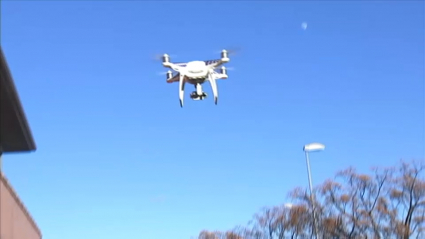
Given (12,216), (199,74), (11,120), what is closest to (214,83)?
(199,74)

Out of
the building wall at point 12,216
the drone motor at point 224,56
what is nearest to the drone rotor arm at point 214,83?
the drone motor at point 224,56

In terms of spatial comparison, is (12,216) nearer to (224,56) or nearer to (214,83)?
(214,83)

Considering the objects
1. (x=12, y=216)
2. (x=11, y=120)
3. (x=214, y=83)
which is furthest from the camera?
(x=214, y=83)

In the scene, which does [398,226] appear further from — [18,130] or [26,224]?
[18,130]

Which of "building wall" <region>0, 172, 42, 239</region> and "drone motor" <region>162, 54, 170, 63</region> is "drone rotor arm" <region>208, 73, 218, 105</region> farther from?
"building wall" <region>0, 172, 42, 239</region>

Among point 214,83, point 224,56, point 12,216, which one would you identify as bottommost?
point 12,216

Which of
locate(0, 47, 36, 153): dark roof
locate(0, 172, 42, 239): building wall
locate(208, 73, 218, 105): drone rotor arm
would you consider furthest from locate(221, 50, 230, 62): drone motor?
locate(0, 47, 36, 153): dark roof

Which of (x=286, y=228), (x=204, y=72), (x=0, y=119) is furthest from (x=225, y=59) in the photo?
(x=286, y=228)

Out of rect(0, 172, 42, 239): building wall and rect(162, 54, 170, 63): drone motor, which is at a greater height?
rect(162, 54, 170, 63): drone motor
